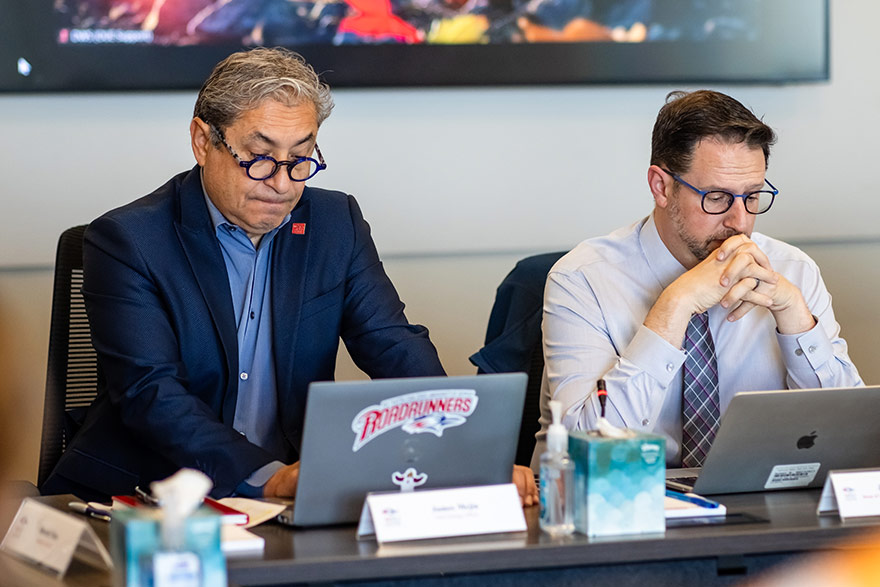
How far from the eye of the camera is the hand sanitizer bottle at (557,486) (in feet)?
4.77

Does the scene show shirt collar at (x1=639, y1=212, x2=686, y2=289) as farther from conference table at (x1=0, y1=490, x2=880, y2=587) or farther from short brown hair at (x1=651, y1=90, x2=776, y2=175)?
conference table at (x1=0, y1=490, x2=880, y2=587)

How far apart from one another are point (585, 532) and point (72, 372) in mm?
1240

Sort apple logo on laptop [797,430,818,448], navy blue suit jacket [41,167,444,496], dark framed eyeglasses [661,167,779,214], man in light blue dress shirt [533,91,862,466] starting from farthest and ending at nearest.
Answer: dark framed eyeglasses [661,167,779,214] → man in light blue dress shirt [533,91,862,466] → navy blue suit jacket [41,167,444,496] → apple logo on laptop [797,430,818,448]

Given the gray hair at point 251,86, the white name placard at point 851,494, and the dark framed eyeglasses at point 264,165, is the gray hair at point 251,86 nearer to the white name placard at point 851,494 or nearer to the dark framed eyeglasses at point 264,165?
the dark framed eyeglasses at point 264,165

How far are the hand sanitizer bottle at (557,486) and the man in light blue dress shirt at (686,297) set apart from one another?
0.51m

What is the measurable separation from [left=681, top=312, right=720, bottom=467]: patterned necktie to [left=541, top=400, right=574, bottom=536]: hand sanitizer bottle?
676mm

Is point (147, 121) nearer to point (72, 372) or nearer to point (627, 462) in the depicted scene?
point (72, 372)

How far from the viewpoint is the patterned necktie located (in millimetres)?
Result: 2074

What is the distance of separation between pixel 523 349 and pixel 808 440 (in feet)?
2.71

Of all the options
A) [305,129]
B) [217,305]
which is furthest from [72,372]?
[305,129]

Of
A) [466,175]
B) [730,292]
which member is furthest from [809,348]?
[466,175]

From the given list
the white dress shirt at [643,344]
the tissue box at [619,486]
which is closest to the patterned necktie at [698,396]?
the white dress shirt at [643,344]

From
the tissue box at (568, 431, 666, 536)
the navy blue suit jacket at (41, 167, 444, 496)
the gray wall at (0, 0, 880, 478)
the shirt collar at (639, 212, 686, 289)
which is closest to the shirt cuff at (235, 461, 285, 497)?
the navy blue suit jacket at (41, 167, 444, 496)

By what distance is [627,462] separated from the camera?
143 cm
